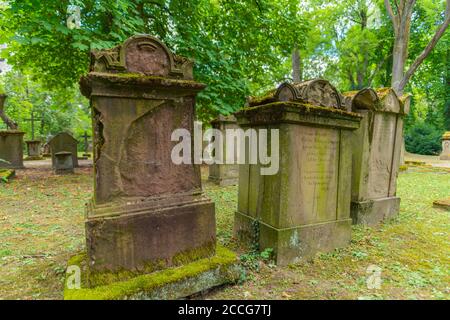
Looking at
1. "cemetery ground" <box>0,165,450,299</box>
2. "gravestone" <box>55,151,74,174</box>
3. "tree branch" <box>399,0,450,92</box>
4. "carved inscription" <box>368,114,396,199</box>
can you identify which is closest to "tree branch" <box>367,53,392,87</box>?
"tree branch" <box>399,0,450,92</box>

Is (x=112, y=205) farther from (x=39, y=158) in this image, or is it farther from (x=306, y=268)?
(x=39, y=158)

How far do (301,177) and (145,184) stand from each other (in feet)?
6.29

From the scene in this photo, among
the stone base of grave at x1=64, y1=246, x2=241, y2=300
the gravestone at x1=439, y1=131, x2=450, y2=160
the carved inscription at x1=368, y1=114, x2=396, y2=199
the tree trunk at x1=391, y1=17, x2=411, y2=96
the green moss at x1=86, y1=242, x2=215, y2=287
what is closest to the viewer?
the stone base of grave at x1=64, y1=246, x2=241, y2=300

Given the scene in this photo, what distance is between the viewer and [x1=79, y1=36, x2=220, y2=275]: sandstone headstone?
2293mm

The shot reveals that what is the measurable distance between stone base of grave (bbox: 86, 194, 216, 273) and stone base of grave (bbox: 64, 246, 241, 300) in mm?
115

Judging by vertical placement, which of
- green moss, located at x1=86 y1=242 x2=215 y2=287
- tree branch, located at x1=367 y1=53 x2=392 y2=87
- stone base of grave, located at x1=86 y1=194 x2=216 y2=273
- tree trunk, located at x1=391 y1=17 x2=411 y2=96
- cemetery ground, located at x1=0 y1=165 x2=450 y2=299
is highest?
tree branch, located at x1=367 y1=53 x2=392 y2=87

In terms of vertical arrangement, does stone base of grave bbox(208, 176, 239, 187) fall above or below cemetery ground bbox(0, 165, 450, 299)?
above

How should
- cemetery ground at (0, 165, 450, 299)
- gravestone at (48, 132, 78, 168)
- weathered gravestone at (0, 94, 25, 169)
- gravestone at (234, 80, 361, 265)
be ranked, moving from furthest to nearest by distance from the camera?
gravestone at (48, 132, 78, 168) < weathered gravestone at (0, 94, 25, 169) < gravestone at (234, 80, 361, 265) < cemetery ground at (0, 165, 450, 299)

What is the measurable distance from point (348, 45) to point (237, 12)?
14126 millimetres

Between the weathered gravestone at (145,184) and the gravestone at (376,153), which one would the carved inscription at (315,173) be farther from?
the gravestone at (376,153)

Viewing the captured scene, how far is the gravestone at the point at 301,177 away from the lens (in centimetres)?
312

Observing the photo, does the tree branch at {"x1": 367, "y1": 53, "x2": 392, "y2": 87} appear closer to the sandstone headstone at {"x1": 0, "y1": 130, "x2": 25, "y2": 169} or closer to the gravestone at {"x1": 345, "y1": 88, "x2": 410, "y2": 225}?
the gravestone at {"x1": 345, "y1": 88, "x2": 410, "y2": 225}

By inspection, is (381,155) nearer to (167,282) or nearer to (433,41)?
(167,282)

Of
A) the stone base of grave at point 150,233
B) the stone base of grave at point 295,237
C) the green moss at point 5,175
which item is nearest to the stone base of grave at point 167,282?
the stone base of grave at point 150,233
